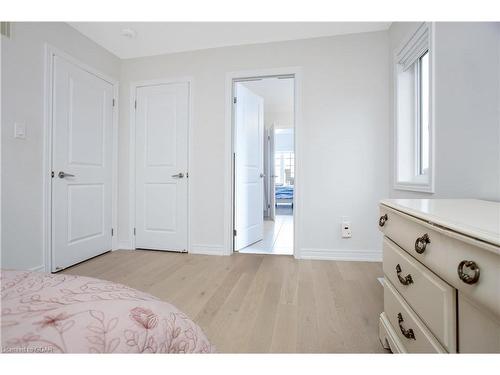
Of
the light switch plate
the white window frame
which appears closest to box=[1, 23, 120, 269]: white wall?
the light switch plate

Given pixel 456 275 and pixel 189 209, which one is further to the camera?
pixel 189 209

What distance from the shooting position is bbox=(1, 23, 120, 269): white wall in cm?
184

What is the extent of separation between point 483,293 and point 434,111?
1470mm

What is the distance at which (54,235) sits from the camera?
2.21 metres

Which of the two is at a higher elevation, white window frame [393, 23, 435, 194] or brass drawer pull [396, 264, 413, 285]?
white window frame [393, 23, 435, 194]

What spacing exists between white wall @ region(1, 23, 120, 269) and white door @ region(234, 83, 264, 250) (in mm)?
1848

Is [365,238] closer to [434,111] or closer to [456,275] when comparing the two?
[434,111]

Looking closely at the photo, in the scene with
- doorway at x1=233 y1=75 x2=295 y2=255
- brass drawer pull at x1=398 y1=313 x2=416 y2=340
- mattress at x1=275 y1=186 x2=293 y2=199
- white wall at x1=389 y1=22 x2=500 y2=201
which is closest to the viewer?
brass drawer pull at x1=398 y1=313 x2=416 y2=340

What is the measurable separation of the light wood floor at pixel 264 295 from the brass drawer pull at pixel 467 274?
Result: 0.86m

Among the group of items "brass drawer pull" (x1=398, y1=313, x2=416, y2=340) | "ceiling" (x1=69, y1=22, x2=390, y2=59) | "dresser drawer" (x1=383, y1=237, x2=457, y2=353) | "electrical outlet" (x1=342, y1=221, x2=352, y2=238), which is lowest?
"brass drawer pull" (x1=398, y1=313, x2=416, y2=340)

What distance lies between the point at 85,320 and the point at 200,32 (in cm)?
280

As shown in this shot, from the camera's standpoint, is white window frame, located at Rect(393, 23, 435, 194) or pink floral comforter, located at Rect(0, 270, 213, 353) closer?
pink floral comforter, located at Rect(0, 270, 213, 353)

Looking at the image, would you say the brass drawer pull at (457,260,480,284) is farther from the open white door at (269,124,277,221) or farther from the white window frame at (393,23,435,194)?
the open white door at (269,124,277,221)
